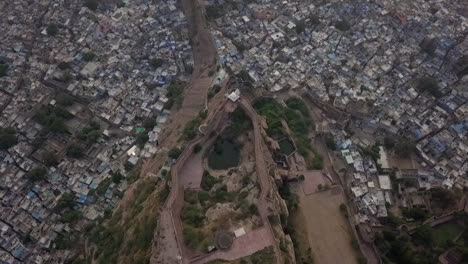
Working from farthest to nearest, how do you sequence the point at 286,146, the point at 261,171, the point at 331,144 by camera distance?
the point at 331,144
the point at 286,146
the point at 261,171

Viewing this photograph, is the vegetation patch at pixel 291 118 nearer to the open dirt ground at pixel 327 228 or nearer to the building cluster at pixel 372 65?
the building cluster at pixel 372 65

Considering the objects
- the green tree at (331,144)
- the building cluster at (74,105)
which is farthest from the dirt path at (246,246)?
the building cluster at (74,105)

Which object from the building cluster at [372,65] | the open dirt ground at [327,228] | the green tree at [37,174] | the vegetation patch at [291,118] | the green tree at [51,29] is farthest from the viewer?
the green tree at [51,29]

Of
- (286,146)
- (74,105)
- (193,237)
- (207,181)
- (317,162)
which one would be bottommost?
(74,105)

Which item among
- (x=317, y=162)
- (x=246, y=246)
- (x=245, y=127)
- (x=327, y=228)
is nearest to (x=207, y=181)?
(x=245, y=127)

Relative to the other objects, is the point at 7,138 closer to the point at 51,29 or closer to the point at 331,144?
the point at 51,29

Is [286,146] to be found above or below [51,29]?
below
